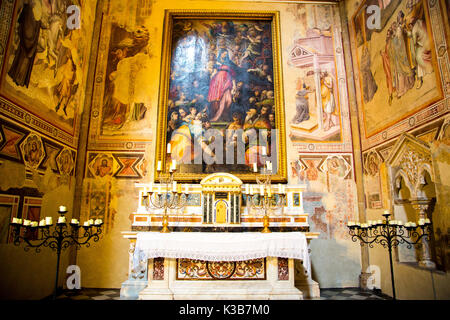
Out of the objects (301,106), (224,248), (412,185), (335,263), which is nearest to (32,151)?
(224,248)

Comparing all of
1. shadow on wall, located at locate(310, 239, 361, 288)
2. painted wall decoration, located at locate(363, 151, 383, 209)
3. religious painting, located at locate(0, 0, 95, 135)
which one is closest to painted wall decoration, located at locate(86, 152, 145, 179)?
religious painting, located at locate(0, 0, 95, 135)

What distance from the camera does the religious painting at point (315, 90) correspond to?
7832mm

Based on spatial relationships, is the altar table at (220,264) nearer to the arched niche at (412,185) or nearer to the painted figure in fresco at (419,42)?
the arched niche at (412,185)

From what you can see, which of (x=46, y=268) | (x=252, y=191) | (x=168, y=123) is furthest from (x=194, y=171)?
(x=46, y=268)

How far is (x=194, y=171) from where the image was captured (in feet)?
24.3

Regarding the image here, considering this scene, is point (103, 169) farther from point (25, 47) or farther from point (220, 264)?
point (220, 264)

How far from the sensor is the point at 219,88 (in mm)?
8055

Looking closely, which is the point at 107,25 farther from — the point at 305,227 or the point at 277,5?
the point at 305,227

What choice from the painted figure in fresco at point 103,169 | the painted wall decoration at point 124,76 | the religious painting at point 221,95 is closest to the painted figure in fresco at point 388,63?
the religious painting at point 221,95

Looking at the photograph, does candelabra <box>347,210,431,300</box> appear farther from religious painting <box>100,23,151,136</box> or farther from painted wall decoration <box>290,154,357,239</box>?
religious painting <box>100,23,151,136</box>

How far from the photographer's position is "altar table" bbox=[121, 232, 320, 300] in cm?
472

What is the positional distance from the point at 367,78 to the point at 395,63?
1161mm

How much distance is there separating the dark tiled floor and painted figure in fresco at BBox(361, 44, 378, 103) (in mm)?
4654

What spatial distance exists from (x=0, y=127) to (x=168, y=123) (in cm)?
371
